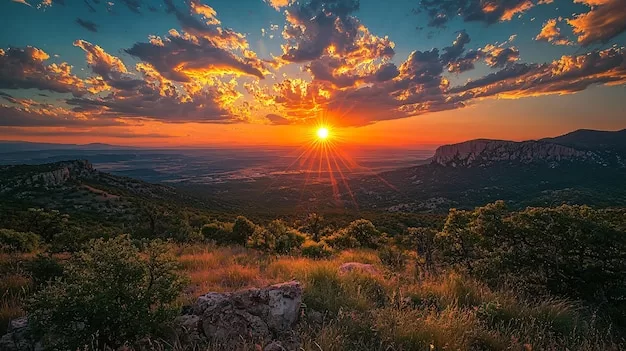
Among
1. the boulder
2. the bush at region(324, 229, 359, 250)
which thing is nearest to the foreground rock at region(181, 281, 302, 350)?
the boulder

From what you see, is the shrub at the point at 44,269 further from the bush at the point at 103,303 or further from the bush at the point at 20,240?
the bush at the point at 20,240

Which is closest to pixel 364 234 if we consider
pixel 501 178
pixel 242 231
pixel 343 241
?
pixel 343 241

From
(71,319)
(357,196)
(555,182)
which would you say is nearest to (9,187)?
(71,319)

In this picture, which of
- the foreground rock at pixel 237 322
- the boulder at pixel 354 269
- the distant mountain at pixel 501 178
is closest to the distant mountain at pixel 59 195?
the boulder at pixel 354 269

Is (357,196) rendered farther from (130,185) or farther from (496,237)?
(496,237)

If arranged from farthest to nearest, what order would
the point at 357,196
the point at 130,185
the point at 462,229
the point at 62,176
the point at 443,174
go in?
the point at 443,174 < the point at 357,196 < the point at 130,185 < the point at 62,176 < the point at 462,229

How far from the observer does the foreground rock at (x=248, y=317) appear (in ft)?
12.8

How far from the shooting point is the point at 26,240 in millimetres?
14141

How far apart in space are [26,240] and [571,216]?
2214 cm

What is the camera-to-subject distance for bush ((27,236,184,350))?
11.2 feet

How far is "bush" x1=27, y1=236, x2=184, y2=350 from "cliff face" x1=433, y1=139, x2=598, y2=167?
7739 inches

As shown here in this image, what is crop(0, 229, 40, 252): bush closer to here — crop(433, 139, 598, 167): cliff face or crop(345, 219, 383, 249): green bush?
crop(345, 219, 383, 249): green bush

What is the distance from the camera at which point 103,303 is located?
11.5 feet

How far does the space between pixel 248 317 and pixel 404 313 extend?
2269 millimetres
